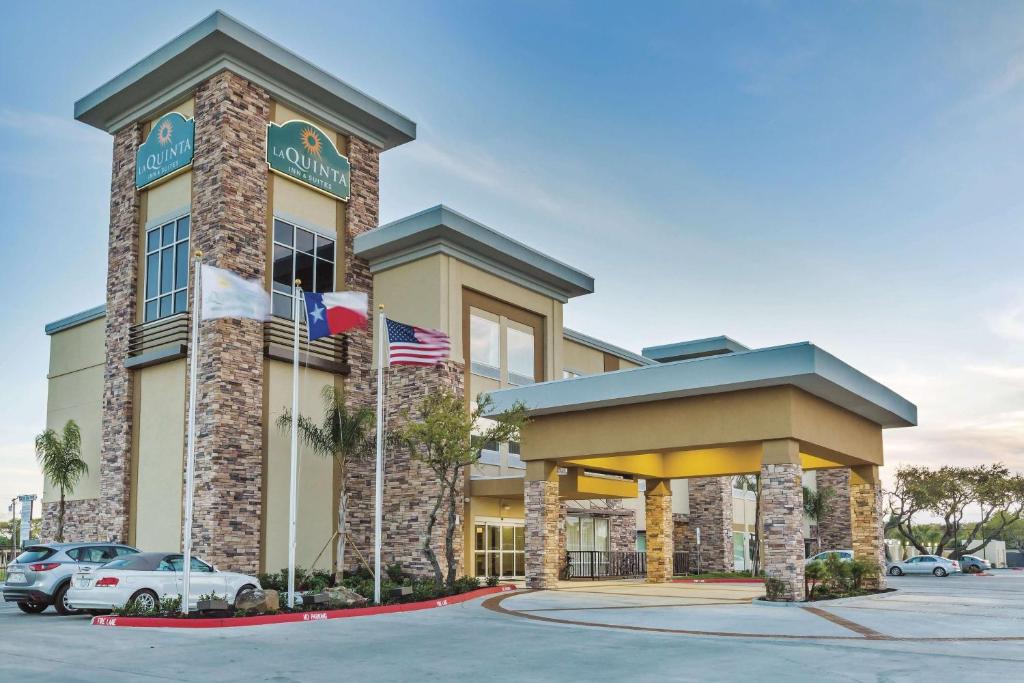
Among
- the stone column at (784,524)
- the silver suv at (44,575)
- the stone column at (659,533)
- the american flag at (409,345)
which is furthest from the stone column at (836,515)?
the silver suv at (44,575)

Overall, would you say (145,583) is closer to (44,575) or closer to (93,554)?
(44,575)

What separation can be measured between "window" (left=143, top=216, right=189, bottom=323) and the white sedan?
38.7 feet

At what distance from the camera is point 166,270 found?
104ft

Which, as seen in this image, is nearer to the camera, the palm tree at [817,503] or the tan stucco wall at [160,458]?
the tan stucco wall at [160,458]

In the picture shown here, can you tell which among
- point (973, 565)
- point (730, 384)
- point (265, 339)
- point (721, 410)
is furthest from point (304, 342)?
point (973, 565)

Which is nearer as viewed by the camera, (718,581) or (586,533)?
(718,581)

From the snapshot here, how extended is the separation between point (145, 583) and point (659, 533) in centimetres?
2061

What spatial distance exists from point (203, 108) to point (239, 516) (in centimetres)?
1317

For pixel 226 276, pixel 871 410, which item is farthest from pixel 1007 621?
pixel 226 276

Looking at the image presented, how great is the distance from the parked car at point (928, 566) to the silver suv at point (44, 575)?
3904 cm

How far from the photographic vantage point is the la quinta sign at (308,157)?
31797 millimetres

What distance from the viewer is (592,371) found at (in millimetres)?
43375

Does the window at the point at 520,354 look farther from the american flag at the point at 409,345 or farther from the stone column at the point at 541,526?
the american flag at the point at 409,345

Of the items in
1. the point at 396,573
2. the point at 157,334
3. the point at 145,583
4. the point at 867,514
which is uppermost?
the point at 157,334
